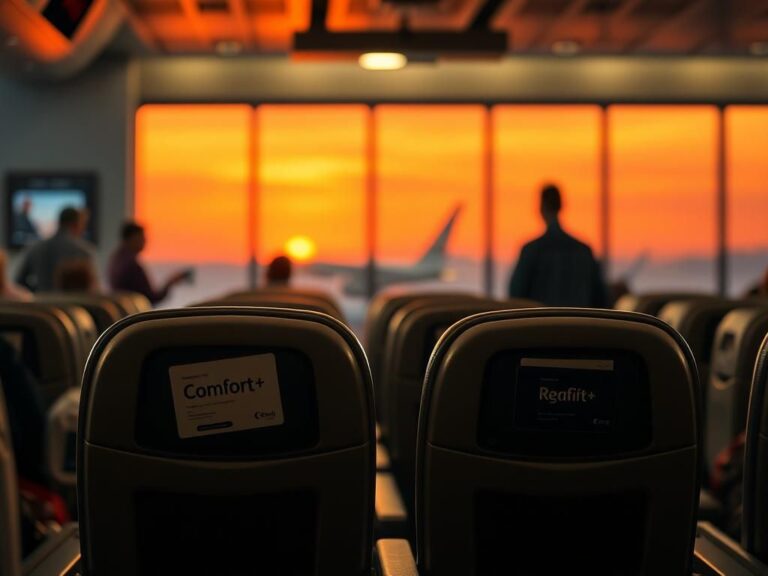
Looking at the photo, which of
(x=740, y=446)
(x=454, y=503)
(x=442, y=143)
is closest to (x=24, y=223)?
(x=442, y=143)

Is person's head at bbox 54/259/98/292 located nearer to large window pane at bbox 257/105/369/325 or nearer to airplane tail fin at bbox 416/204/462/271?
large window pane at bbox 257/105/369/325

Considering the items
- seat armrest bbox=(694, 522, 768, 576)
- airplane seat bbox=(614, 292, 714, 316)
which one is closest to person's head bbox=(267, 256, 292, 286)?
airplane seat bbox=(614, 292, 714, 316)

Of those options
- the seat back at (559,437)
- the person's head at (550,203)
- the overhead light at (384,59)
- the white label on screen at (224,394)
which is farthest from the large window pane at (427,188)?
the white label on screen at (224,394)

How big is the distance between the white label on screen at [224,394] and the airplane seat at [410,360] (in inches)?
44.7

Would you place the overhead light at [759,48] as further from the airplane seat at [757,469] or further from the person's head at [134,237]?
the airplane seat at [757,469]

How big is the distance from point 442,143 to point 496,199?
87cm

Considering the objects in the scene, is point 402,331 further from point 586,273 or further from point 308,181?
point 308,181

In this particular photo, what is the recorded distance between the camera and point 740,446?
9.43ft

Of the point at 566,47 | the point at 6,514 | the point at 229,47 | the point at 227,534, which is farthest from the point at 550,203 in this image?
the point at 229,47

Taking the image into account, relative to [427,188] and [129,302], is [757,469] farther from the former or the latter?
[427,188]

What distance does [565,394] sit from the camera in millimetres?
1595

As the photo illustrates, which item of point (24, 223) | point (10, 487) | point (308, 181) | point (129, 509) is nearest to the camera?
point (10, 487)

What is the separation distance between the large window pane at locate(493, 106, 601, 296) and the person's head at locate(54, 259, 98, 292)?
250 inches

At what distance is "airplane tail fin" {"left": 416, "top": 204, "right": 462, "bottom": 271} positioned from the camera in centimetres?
1122
